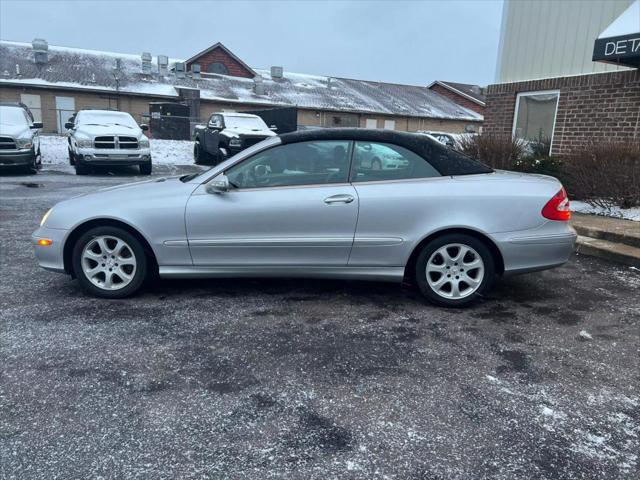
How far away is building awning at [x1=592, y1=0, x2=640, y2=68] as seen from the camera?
7.97 meters

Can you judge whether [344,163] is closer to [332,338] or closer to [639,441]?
[332,338]

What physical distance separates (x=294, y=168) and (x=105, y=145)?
1109cm

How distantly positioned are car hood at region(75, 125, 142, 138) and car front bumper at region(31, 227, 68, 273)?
1033 centimetres

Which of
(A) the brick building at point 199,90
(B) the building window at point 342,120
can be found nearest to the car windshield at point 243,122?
(A) the brick building at point 199,90

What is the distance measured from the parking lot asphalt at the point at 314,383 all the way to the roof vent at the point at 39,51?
1331 inches

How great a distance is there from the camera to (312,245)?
4.40 m

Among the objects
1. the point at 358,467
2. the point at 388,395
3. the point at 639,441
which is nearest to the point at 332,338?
the point at 388,395

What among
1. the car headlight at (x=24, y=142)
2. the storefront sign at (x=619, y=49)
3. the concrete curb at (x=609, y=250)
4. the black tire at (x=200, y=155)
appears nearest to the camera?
the concrete curb at (x=609, y=250)

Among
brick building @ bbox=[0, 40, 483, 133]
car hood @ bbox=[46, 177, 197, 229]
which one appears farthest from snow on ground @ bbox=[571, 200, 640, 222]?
brick building @ bbox=[0, 40, 483, 133]

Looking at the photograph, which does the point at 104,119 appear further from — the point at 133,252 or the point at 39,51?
the point at 39,51

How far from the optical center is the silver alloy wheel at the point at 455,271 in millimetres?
4402

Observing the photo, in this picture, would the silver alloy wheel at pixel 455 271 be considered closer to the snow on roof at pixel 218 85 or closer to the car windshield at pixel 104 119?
the car windshield at pixel 104 119

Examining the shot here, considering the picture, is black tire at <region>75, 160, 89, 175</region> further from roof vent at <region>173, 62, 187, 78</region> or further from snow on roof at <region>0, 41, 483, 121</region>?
roof vent at <region>173, 62, 187, 78</region>

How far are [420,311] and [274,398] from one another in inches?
71.5
